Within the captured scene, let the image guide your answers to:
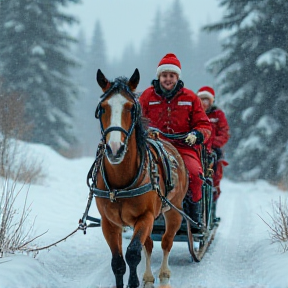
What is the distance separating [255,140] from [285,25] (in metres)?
4.26

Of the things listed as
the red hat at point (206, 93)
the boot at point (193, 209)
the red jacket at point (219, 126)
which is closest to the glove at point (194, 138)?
the boot at point (193, 209)

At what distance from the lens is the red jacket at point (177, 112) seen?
20.8 feet

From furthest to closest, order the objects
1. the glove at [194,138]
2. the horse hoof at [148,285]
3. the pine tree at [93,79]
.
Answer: the pine tree at [93,79], the glove at [194,138], the horse hoof at [148,285]

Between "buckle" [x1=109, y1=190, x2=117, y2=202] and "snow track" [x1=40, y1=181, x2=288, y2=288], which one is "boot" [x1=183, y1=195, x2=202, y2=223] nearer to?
"snow track" [x1=40, y1=181, x2=288, y2=288]

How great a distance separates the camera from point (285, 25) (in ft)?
55.9

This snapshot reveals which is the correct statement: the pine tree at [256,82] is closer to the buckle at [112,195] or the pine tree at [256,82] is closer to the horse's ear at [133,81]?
the horse's ear at [133,81]

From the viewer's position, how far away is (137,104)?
4.50 metres

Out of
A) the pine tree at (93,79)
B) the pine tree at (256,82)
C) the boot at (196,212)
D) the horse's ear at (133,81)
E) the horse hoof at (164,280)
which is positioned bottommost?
the horse hoof at (164,280)

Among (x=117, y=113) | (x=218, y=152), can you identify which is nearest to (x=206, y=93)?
(x=218, y=152)

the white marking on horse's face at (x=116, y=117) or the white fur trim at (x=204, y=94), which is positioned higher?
the white fur trim at (x=204, y=94)

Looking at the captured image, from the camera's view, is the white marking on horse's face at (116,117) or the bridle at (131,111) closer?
the white marking on horse's face at (116,117)

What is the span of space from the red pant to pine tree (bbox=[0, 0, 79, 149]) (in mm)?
16606

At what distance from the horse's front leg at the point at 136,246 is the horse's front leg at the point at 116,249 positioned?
19cm

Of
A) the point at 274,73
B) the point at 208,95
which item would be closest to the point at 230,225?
the point at 208,95
